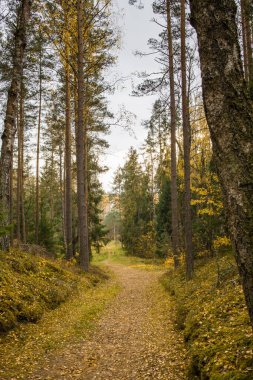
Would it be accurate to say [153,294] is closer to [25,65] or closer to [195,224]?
[195,224]

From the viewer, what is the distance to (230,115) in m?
3.02

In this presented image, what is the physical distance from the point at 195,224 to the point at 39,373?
1160cm

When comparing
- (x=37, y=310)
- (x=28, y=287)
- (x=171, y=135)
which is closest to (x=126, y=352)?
(x=37, y=310)

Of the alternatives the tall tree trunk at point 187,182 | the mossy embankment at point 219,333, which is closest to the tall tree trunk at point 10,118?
the tall tree trunk at point 187,182

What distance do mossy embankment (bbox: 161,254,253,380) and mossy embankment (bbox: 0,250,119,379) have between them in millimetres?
2742

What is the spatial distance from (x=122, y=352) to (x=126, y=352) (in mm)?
83

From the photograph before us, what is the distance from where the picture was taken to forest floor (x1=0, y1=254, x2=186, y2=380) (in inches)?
227

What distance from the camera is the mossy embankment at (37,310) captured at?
6.46m

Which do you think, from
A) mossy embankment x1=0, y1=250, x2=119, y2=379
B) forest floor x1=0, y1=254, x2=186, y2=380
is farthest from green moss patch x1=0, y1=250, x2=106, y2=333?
forest floor x1=0, y1=254, x2=186, y2=380

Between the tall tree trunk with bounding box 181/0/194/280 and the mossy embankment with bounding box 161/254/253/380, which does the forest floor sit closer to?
the mossy embankment with bounding box 161/254/253/380

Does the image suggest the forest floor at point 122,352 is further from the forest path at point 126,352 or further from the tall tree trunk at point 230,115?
the tall tree trunk at point 230,115

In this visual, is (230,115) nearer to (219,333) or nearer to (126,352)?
(219,333)

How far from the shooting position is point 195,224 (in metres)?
16.2

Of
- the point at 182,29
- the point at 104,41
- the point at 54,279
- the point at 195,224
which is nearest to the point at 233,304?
the point at 54,279
